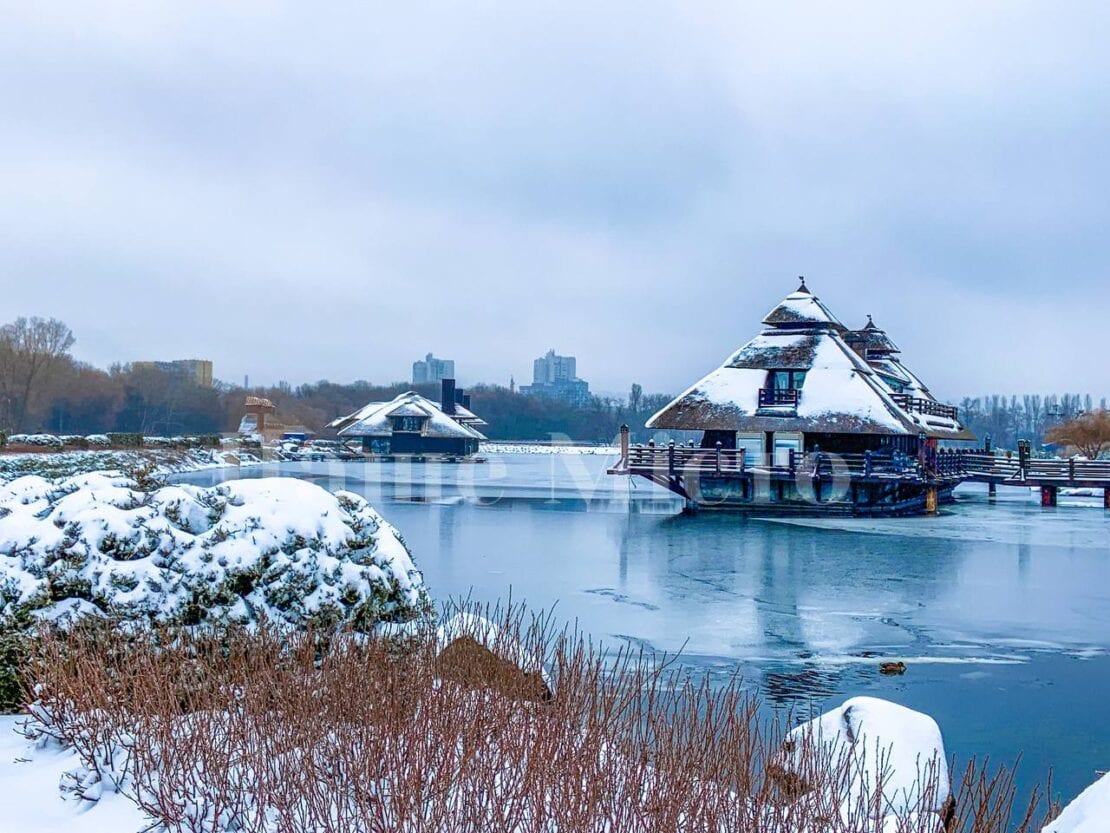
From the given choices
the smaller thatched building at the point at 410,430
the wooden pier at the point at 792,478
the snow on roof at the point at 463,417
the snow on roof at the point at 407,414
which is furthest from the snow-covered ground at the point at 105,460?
the wooden pier at the point at 792,478

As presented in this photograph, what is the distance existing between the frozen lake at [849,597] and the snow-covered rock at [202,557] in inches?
122

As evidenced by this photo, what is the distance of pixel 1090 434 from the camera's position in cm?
5566

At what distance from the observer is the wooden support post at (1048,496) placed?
38.6 metres

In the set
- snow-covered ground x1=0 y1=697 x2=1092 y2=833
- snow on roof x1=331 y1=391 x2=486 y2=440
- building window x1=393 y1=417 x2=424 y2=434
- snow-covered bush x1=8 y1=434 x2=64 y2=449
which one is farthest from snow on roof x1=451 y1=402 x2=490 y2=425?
snow-covered ground x1=0 y1=697 x2=1092 y2=833

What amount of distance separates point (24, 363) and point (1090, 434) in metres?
73.8

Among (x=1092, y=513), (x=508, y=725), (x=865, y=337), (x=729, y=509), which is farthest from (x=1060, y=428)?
(x=508, y=725)

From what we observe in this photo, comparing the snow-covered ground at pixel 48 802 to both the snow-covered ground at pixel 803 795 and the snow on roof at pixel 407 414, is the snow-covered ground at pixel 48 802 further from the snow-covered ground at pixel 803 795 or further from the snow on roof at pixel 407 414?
the snow on roof at pixel 407 414

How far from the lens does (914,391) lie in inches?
1833

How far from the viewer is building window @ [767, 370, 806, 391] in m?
34.8

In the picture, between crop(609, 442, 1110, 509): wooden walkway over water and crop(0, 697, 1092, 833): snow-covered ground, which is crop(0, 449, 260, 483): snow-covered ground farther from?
crop(609, 442, 1110, 509): wooden walkway over water

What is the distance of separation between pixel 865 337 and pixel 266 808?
42.7 metres

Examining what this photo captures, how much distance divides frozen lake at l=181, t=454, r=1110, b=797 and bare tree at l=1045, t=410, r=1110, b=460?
82.5 ft

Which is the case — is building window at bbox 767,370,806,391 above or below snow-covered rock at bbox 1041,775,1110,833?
above

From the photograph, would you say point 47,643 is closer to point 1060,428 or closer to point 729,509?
point 729,509
